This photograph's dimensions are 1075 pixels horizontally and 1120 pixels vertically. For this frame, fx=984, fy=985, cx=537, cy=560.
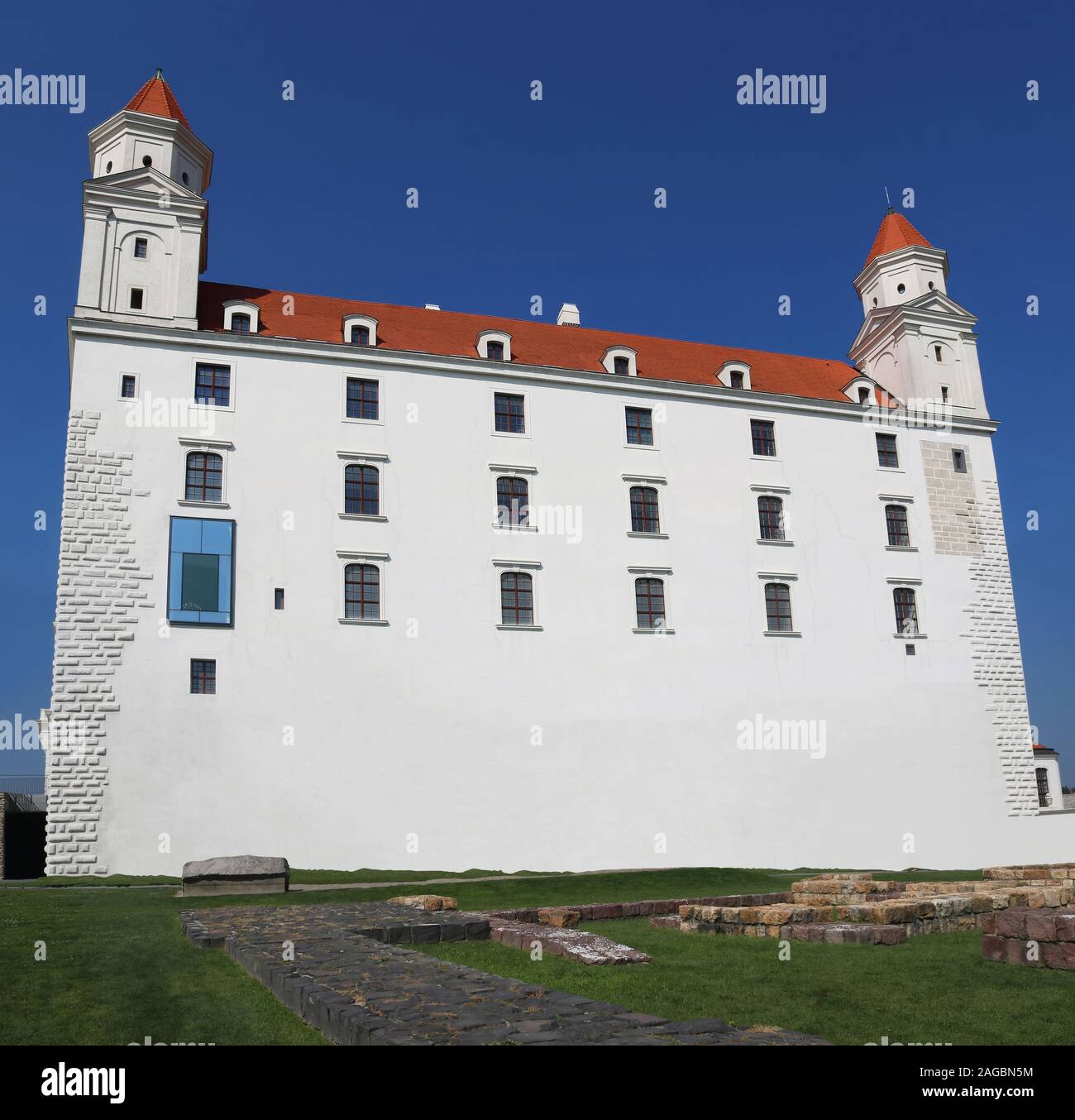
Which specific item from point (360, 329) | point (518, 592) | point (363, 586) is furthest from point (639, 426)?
point (363, 586)

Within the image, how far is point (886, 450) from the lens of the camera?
109 ft

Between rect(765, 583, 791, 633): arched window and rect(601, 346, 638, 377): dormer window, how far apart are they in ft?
26.5

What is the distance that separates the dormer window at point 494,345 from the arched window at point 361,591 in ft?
25.9

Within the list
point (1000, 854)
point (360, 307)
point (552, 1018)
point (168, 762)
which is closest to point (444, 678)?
point (168, 762)

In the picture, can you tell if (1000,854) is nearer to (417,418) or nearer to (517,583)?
(517,583)

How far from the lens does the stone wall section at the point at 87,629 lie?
74.3ft

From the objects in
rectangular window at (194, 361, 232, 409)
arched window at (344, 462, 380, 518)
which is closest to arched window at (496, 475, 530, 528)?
arched window at (344, 462, 380, 518)

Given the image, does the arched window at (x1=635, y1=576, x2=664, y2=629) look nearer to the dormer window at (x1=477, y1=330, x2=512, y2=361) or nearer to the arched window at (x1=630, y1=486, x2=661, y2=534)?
the arched window at (x1=630, y1=486, x2=661, y2=534)

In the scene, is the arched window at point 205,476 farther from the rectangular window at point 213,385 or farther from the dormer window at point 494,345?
the dormer window at point 494,345

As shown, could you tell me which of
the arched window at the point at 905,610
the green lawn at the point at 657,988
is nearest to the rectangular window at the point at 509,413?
the arched window at the point at 905,610

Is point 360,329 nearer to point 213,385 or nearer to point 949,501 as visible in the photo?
point 213,385

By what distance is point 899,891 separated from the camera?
15062 mm

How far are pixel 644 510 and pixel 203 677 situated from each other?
13.5 metres

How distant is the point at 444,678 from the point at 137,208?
1552cm
